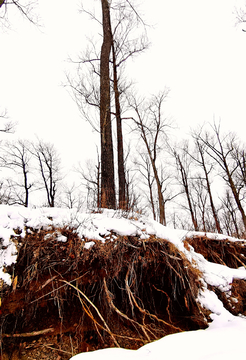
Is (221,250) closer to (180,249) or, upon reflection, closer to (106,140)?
(180,249)

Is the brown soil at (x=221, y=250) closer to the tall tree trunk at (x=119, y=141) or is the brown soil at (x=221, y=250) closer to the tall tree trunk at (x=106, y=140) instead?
the tall tree trunk at (x=106, y=140)

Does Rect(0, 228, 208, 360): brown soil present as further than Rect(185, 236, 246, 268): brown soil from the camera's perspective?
→ No

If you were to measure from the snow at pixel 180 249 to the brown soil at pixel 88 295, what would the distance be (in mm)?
119

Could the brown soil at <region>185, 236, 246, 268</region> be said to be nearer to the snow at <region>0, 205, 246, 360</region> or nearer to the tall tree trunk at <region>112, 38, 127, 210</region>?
the snow at <region>0, 205, 246, 360</region>

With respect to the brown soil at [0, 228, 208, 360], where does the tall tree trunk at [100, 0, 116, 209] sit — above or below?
above

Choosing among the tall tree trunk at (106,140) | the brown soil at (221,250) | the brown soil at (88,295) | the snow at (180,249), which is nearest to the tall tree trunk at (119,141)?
the tall tree trunk at (106,140)

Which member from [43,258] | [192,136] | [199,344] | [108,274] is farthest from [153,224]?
[192,136]

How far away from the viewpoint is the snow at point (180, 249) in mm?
1737

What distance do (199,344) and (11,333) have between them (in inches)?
91.0

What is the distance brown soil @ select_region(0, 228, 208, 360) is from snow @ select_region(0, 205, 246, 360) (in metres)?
0.12

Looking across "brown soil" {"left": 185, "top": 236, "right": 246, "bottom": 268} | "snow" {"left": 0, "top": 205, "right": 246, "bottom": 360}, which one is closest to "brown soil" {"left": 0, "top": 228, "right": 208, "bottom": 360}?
"snow" {"left": 0, "top": 205, "right": 246, "bottom": 360}

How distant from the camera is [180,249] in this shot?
3006 mm

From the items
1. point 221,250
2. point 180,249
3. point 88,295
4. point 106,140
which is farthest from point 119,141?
point 88,295

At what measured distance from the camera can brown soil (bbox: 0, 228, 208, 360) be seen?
2291 mm
